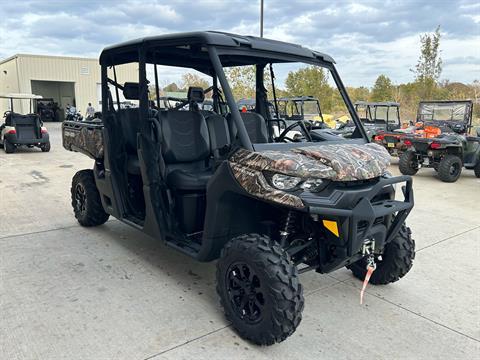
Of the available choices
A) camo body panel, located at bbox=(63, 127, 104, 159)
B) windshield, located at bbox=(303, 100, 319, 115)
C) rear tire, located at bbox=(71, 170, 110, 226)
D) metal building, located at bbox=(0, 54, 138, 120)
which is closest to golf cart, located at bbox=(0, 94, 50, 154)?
windshield, located at bbox=(303, 100, 319, 115)

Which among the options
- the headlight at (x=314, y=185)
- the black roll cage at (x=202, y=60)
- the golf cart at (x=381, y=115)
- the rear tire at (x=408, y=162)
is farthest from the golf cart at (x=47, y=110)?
the headlight at (x=314, y=185)

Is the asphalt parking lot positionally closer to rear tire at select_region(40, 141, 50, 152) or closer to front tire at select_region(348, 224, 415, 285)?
front tire at select_region(348, 224, 415, 285)

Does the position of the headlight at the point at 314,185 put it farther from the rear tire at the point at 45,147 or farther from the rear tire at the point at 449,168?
the rear tire at the point at 45,147

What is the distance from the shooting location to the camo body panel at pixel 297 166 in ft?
7.73

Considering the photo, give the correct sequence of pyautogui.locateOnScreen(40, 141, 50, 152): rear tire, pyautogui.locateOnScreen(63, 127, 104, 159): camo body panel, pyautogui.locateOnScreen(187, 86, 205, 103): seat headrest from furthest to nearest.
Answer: pyautogui.locateOnScreen(40, 141, 50, 152): rear tire < pyautogui.locateOnScreen(63, 127, 104, 159): camo body panel < pyautogui.locateOnScreen(187, 86, 205, 103): seat headrest

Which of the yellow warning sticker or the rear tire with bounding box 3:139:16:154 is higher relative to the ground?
the yellow warning sticker

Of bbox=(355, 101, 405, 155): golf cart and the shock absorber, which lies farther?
bbox=(355, 101, 405, 155): golf cart

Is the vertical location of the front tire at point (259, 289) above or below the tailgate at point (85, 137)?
below

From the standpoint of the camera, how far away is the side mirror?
341 centimetres

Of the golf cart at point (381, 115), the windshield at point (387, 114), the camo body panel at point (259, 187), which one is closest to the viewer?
the camo body panel at point (259, 187)

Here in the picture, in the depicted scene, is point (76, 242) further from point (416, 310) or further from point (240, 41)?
point (416, 310)

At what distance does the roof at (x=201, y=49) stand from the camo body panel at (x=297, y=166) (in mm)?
735

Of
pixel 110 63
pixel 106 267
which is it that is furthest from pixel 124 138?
pixel 106 267

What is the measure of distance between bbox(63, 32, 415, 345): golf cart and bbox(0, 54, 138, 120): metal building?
26.4 meters
